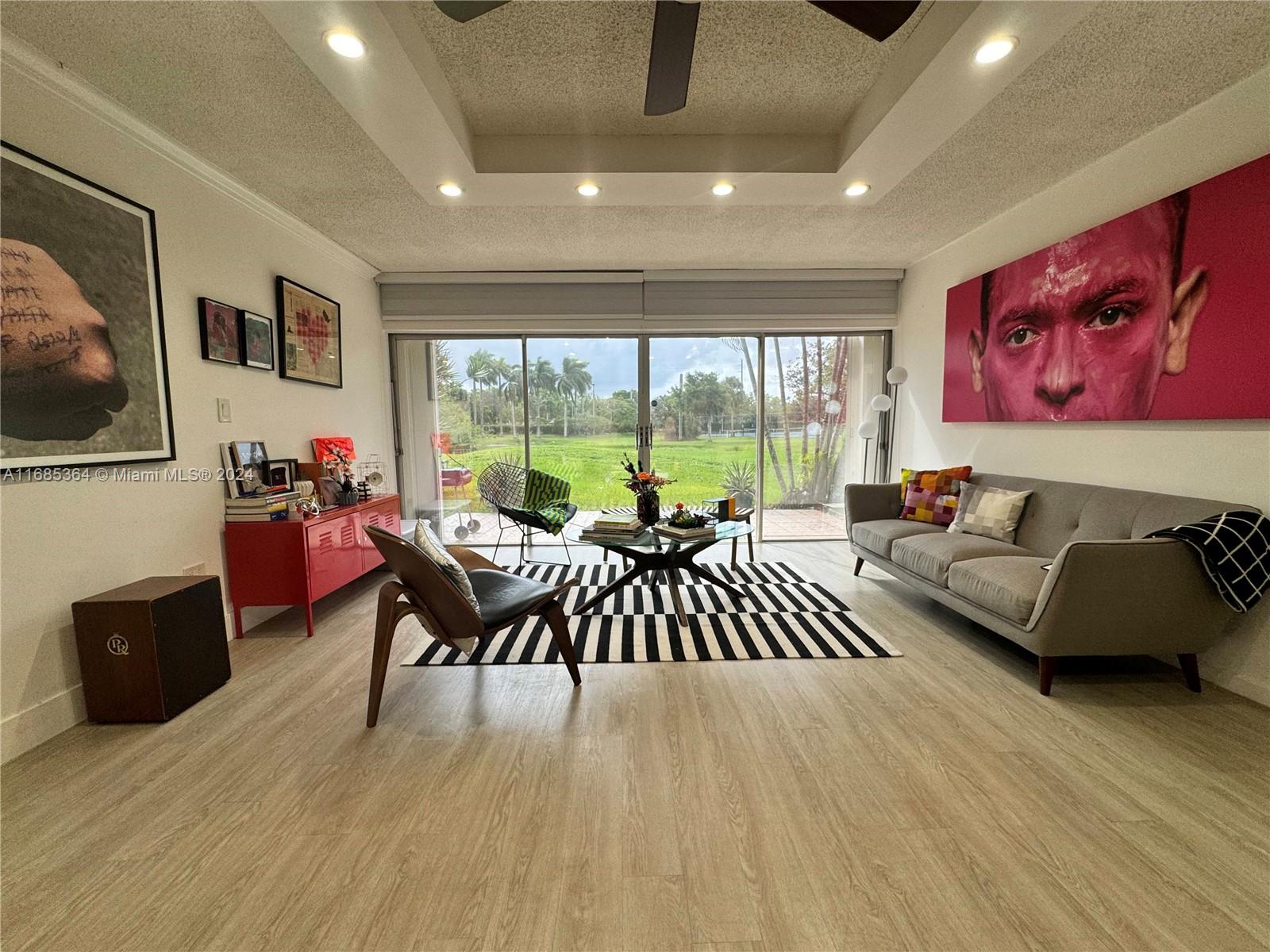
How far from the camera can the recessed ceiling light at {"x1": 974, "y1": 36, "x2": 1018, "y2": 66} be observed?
70.9 inches

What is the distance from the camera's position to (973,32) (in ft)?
5.82

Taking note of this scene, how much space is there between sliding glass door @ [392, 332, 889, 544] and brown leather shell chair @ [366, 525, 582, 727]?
2.87m

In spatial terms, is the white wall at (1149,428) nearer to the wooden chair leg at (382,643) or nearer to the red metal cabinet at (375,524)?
the wooden chair leg at (382,643)

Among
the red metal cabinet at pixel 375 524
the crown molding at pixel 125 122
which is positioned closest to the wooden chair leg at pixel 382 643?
the red metal cabinet at pixel 375 524

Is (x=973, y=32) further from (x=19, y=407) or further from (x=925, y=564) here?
(x=19, y=407)

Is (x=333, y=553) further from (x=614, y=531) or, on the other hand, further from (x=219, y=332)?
(x=614, y=531)

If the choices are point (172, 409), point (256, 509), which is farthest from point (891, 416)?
point (172, 409)

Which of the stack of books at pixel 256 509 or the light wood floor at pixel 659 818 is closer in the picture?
the light wood floor at pixel 659 818

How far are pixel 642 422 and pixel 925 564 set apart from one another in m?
2.88

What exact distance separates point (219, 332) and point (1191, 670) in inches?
198

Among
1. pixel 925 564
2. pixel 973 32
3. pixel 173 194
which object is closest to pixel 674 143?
pixel 973 32

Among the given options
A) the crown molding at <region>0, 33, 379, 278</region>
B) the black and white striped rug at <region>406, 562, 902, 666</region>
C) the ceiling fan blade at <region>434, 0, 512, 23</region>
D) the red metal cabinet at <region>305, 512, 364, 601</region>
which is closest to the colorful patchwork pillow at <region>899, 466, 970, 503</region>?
the black and white striped rug at <region>406, 562, 902, 666</region>

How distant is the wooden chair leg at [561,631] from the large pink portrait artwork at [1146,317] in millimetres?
3036

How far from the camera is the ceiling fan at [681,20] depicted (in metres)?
1.40
